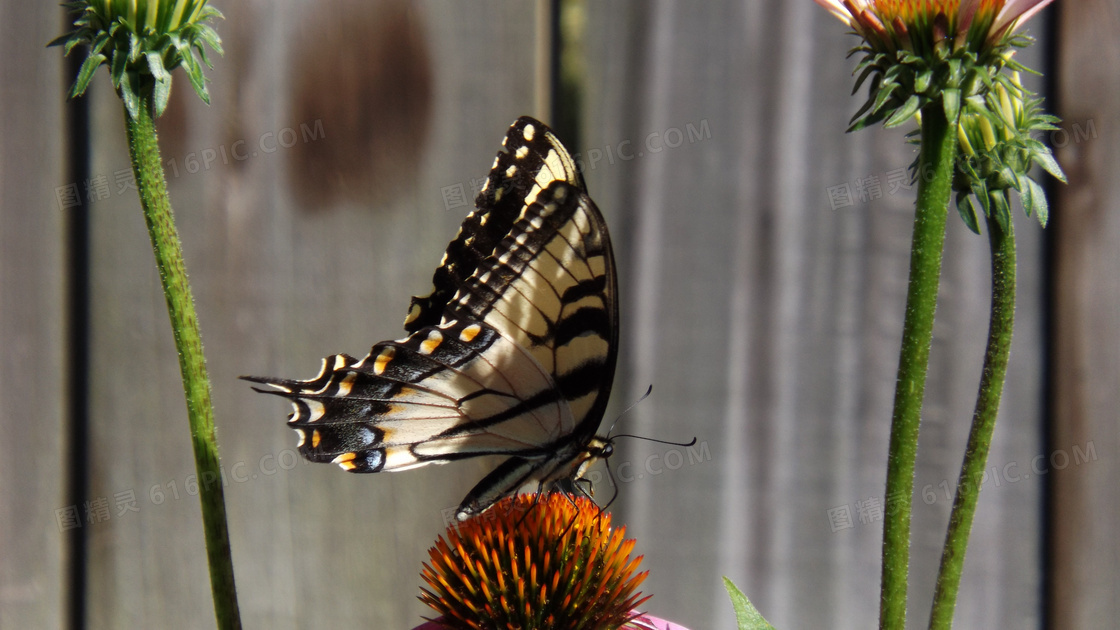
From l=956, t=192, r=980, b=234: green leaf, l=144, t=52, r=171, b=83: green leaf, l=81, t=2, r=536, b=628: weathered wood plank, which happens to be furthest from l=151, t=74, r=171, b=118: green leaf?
l=956, t=192, r=980, b=234: green leaf

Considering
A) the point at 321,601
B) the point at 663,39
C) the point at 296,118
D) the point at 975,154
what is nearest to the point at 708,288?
the point at 663,39

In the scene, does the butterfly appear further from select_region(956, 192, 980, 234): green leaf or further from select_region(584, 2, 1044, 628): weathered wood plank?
select_region(956, 192, 980, 234): green leaf

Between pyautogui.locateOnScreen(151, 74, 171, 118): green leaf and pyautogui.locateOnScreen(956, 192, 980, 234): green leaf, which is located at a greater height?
pyautogui.locateOnScreen(151, 74, 171, 118): green leaf

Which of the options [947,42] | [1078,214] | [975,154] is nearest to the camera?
[947,42]

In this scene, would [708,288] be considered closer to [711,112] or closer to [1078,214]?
[711,112]

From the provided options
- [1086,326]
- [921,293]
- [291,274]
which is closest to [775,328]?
[1086,326]

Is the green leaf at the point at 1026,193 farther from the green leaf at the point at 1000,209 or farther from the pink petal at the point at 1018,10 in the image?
the pink petal at the point at 1018,10
